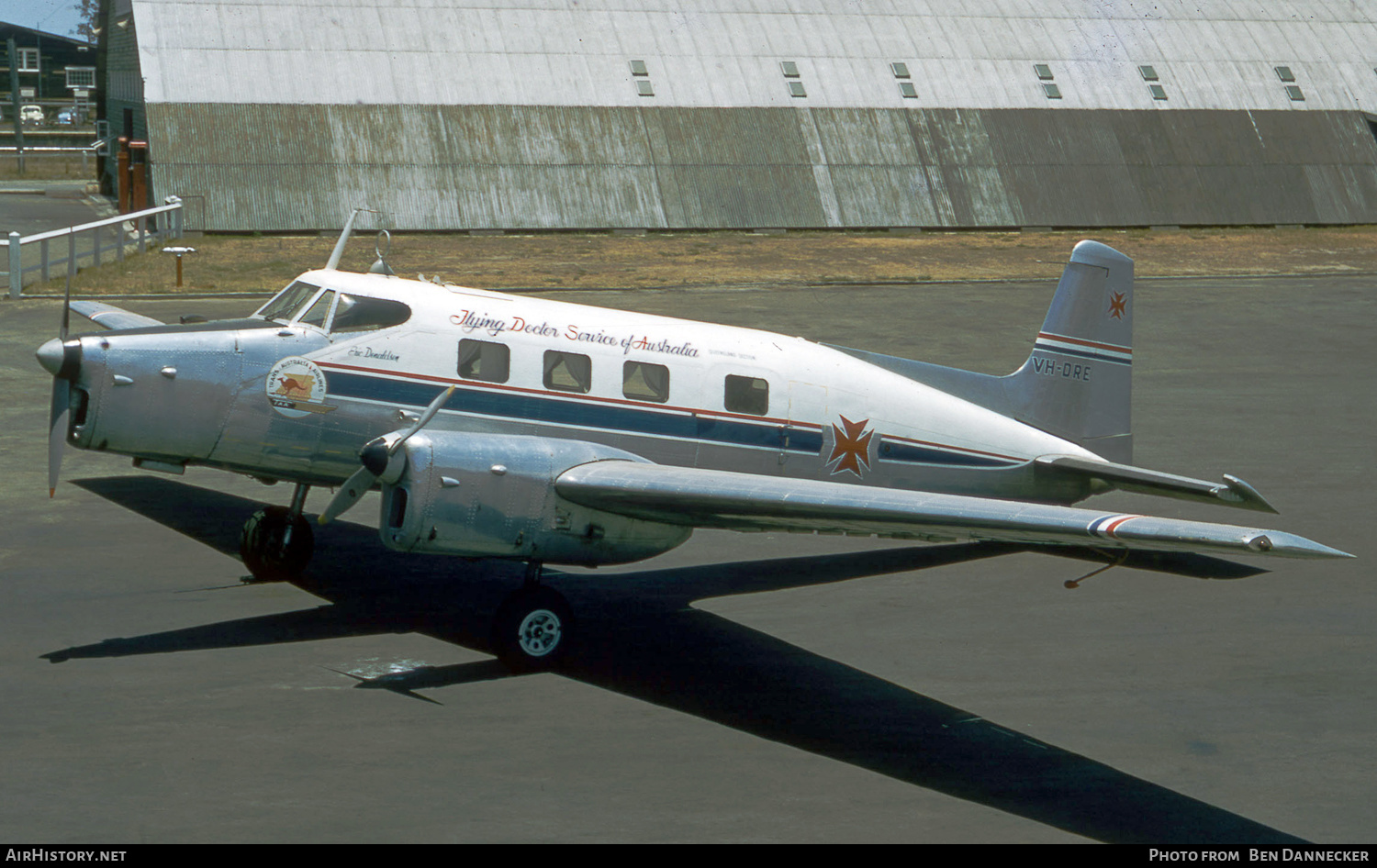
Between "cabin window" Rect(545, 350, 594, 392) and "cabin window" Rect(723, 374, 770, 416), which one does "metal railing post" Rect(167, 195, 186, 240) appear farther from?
"cabin window" Rect(723, 374, 770, 416)

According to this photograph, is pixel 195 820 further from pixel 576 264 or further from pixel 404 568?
pixel 576 264

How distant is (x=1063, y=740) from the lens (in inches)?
468

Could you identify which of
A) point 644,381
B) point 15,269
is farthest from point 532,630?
point 15,269

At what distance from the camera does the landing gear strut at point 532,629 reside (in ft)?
43.4

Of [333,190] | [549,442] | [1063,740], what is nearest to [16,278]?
[333,190]

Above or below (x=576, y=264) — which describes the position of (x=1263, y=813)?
below

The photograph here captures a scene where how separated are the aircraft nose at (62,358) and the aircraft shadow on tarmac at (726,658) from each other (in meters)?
2.68

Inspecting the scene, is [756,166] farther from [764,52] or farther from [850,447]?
[850,447]

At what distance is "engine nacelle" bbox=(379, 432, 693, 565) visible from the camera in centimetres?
1267

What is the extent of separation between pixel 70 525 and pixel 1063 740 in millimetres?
12511

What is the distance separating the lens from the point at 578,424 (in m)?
A: 14.8

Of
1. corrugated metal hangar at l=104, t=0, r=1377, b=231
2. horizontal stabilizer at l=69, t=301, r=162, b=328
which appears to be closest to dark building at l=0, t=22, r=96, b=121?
corrugated metal hangar at l=104, t=0, r=1377, b=231

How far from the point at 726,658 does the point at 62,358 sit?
712 centimetres

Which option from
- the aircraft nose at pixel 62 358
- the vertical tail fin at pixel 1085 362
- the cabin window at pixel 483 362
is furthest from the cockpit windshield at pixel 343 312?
the vertical tail fin at pixel 1085 362
